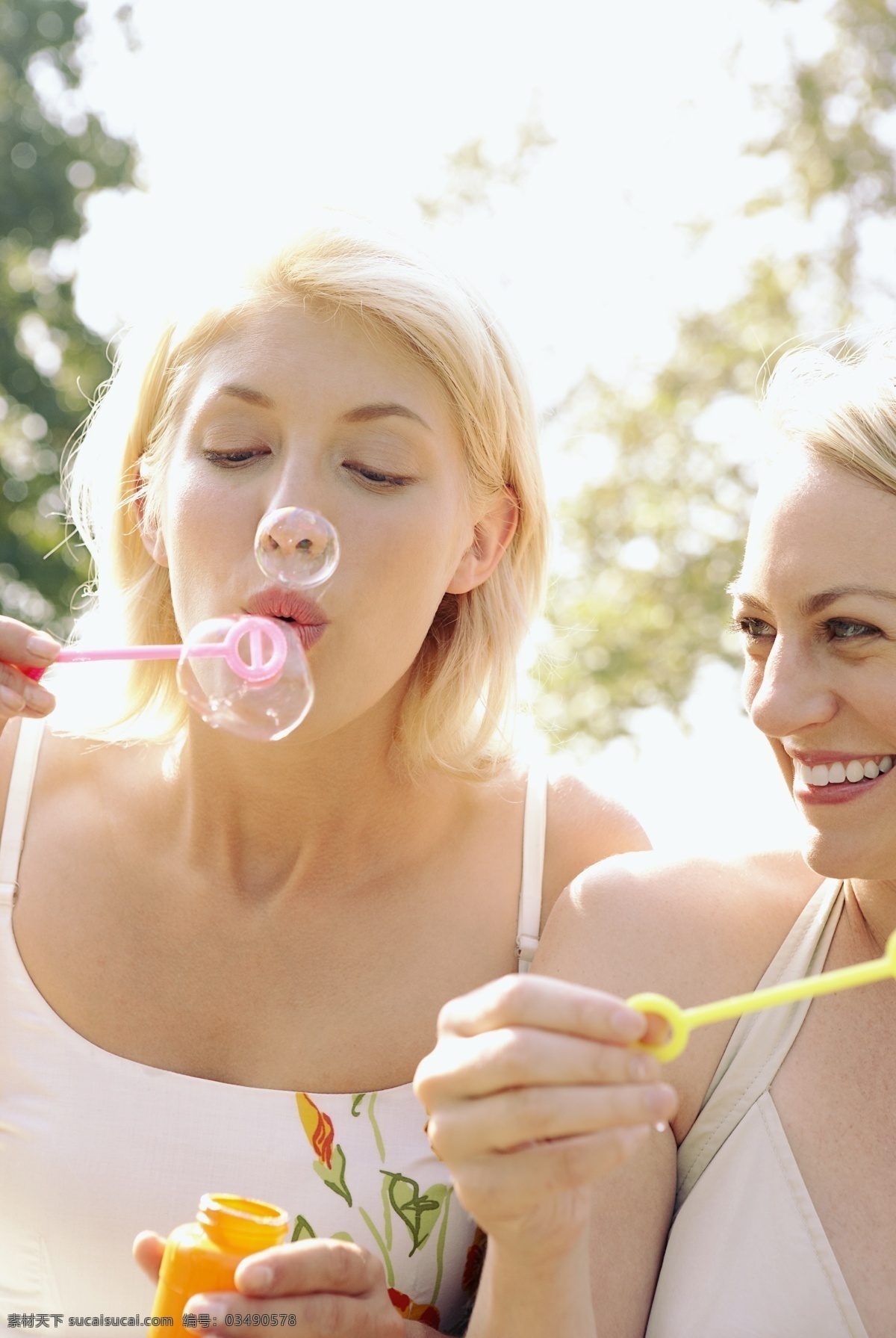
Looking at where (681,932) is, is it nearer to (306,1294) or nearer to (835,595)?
(835,595)

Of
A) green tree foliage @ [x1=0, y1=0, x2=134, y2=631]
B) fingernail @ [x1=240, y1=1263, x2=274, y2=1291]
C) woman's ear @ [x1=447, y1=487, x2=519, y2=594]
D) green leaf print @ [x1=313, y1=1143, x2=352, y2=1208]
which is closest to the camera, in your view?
fingernail @ [x1=240, y1=1263, x2=274, y2=1291]

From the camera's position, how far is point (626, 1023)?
4.85 ft

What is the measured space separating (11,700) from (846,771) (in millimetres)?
1292

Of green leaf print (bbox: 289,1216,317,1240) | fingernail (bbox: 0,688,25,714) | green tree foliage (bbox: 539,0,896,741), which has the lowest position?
green leaf print (bbox: 289,1216,317,1240)

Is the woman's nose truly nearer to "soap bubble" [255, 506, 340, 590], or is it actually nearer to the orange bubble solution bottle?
"soap bubble" [255, 506, 340, 590]

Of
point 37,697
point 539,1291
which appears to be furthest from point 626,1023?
point 37,697

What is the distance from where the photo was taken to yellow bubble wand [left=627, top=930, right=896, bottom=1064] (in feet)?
4.66

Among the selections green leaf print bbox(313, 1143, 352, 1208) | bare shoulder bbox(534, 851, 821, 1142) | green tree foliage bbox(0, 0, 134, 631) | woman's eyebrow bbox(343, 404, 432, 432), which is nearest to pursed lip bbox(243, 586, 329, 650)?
woman's eyebrow bbox(343, 404, 432, 432)

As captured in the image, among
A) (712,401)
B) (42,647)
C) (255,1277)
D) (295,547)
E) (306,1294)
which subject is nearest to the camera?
(255,1277)

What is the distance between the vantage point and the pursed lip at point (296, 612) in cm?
232

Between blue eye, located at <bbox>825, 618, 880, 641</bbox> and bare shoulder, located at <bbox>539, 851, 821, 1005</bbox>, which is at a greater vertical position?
blue eye, located at <bbox>825, 618, 880, 641</bbox>

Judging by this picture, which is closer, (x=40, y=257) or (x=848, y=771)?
(x=848, y=771)

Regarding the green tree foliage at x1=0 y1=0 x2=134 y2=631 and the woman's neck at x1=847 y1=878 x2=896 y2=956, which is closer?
the woman's neck at x1=847 y1=878 x2=896 y2=956

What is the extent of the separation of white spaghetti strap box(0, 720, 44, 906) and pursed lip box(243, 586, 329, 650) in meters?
0.74
